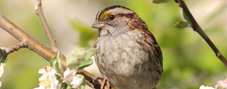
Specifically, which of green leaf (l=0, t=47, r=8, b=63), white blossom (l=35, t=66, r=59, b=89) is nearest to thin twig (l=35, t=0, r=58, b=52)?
green leaf (l=0, t=47, r=8, b=63)

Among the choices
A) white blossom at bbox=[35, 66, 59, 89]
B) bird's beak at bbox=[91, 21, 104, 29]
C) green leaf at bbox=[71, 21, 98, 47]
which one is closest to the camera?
white blossom at bbox=[35, 66, 59, 89]

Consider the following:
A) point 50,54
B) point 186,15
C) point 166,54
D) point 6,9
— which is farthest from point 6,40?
point 186,15

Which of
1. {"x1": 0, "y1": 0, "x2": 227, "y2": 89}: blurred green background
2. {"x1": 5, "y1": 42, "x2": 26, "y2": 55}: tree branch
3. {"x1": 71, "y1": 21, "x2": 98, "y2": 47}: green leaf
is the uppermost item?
{"x1": 5, "y1": 42, "x2": 26, "y2": 55}: tree branch

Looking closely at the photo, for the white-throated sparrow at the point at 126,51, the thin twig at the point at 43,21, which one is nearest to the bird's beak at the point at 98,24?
the white-throated sparrow at the point at 126,51

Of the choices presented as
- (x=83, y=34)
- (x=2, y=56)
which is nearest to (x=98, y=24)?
(x=83, y=34)

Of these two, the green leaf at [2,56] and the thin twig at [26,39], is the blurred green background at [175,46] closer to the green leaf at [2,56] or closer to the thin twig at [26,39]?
the thin twig at [26,39]

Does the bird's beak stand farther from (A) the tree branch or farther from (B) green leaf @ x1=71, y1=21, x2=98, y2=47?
(A) the tree branch

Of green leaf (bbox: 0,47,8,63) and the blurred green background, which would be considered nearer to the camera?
green leaf (bbox: 0,47,8,63)

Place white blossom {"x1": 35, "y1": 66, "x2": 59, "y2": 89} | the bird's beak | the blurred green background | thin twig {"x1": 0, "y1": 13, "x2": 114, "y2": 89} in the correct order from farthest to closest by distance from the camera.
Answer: the bird's beak < the blurred green background < thin twig {"x1": 0, "y1": 13, "x2": 114, "y2": 89} < white blossom {"x1": 35, "y1": 66, "x2": 59, "y2": 89}
